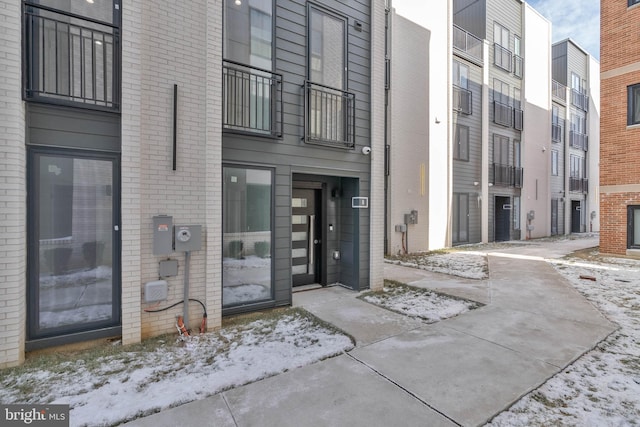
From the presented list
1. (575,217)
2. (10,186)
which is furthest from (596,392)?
(575,217)

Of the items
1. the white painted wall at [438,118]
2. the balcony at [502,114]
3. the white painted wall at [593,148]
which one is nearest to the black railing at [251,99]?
the white painted wall at [438,118]

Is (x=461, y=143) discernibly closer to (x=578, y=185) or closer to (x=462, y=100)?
(x=462, y=100)

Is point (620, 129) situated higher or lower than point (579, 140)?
lower

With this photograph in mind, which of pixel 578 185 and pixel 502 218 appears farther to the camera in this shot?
pixel 578 185

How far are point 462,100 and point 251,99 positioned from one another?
1134 centimetres

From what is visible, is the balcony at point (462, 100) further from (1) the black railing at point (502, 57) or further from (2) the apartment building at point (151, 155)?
(2) the apartment building at point (151, 155)

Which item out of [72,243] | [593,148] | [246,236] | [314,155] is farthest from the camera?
[593,148]

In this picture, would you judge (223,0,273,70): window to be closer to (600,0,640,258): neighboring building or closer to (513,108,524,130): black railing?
(600,0,640,258): neighboring building

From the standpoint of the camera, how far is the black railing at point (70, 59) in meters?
3.22

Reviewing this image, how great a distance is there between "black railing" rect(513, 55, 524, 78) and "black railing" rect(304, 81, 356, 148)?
47.0 ft

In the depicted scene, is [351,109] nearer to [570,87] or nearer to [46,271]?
[46,271]

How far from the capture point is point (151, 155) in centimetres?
Result: 371

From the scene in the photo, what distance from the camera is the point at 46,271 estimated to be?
3.30 metres

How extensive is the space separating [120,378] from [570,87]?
84.7 feet
